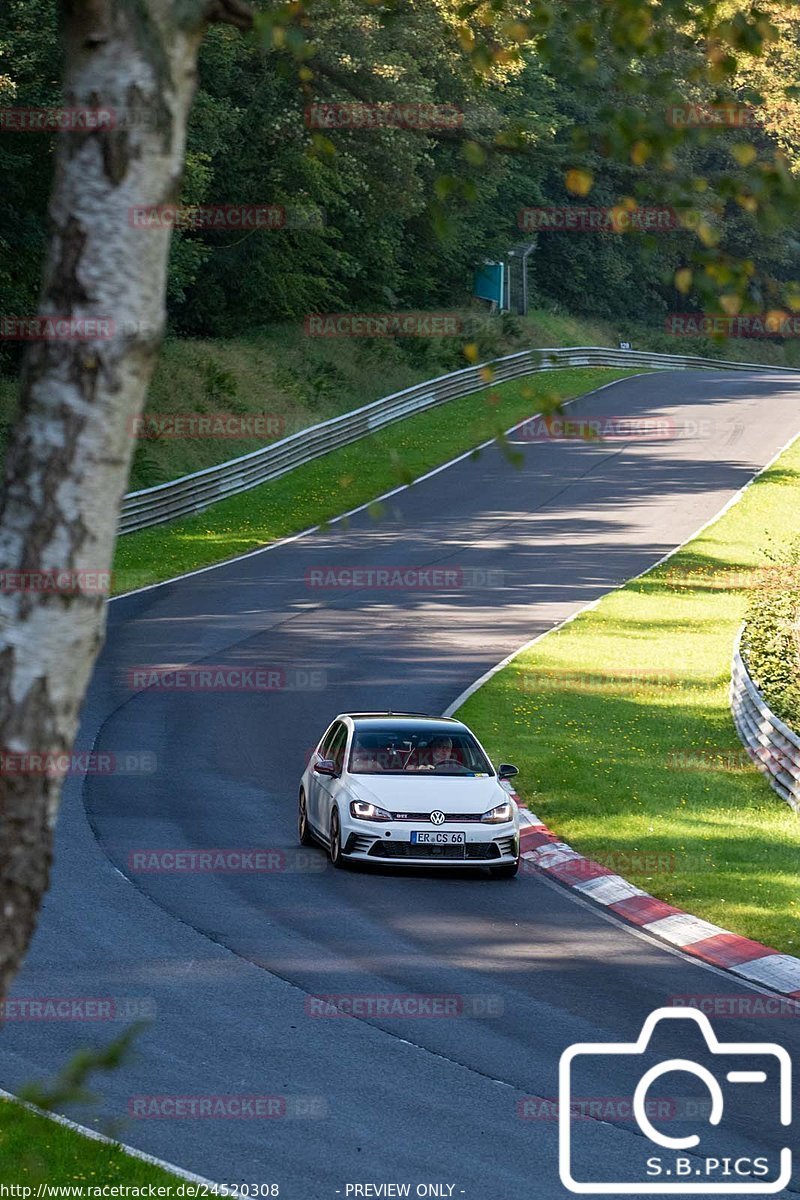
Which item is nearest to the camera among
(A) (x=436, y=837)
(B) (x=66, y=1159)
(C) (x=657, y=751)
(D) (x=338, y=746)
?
(B) (x=66, y=1159)

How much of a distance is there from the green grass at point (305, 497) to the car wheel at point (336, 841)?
12.3 meters

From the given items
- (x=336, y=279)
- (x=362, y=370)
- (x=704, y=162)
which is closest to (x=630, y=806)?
(x=362, y=370)

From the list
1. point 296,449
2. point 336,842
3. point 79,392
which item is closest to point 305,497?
point 296,449

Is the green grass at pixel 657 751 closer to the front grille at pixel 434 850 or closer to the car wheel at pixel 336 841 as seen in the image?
the front grille at pixel 434 850

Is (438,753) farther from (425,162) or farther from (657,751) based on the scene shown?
(425,162)

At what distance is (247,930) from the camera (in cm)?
1369

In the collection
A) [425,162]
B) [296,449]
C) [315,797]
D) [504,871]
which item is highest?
[425,162]

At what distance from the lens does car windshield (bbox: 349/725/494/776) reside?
17062mm

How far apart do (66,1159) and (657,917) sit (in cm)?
780

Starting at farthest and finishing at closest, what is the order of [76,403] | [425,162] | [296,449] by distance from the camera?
[425,162] < [296,449] < [76,403]

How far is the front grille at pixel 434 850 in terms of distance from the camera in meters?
16.0

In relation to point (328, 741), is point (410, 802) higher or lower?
lower

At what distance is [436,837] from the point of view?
1600cm

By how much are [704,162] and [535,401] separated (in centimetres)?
9242
